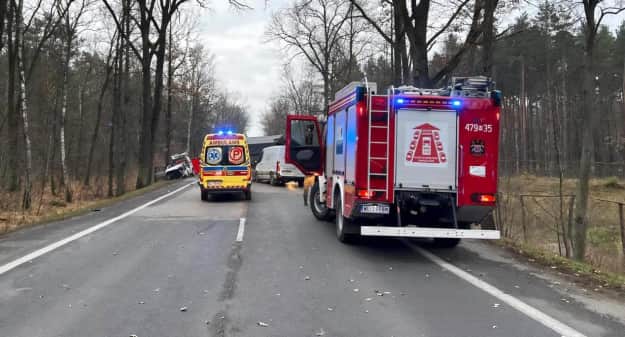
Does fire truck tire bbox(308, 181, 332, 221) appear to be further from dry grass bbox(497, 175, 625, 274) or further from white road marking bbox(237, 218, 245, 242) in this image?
dry grass bbox(497, 175, 625, 274)

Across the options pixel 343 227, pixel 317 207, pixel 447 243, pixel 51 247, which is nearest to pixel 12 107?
pixel 317 207

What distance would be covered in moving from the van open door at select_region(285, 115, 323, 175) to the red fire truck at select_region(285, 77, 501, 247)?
12.6ft

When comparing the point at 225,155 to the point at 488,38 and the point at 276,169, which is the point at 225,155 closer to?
the point at 488,38

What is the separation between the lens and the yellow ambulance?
19.9 m

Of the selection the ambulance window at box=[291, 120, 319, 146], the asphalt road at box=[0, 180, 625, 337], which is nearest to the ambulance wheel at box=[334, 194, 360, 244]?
the asphalt road at box=[0, 180, 625, 337]

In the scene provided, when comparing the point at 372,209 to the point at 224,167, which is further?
the point at 224,167

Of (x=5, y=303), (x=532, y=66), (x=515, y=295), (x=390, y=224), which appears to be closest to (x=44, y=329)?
(x=5, y=303)

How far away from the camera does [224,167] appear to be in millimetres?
20031

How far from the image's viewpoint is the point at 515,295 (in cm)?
653

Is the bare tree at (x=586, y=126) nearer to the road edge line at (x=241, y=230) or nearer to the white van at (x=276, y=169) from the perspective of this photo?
the road edge line at (x=241, y=230)

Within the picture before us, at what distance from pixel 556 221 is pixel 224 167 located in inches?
444

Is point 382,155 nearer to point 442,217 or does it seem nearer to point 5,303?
point 442,217

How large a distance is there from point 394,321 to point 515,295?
190cm

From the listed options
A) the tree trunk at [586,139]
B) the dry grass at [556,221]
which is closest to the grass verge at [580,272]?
the dry grass at [556,221]
